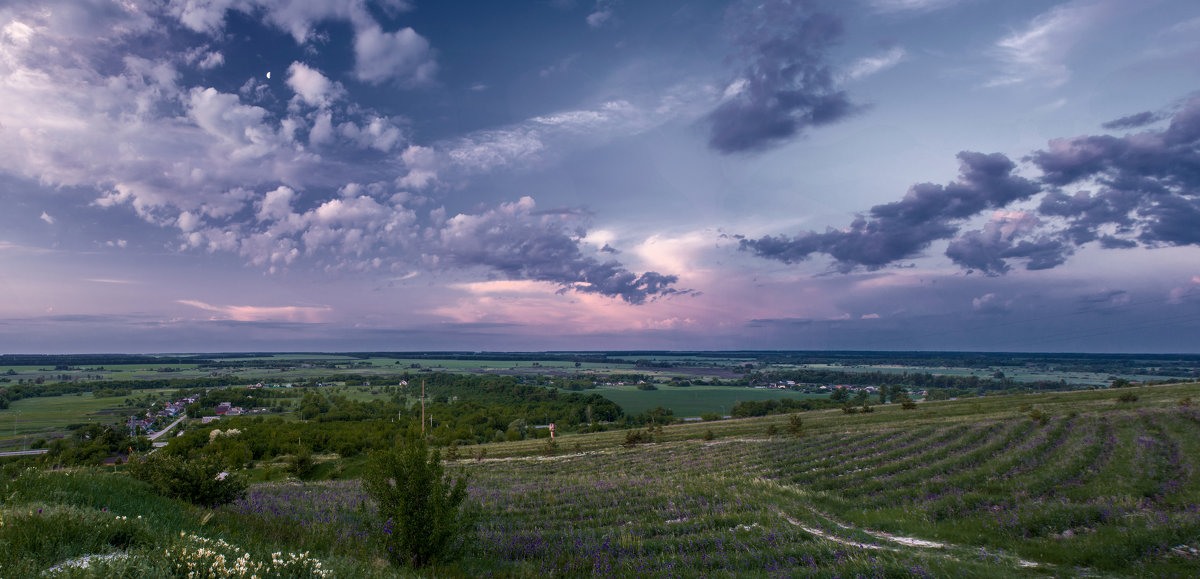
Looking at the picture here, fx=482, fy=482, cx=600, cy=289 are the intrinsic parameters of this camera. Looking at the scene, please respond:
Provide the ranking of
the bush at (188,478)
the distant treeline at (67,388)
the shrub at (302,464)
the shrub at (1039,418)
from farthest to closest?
the distant treeline at (67,388)
the shrub at (302,464)
the shrub at (1039,418)
the bush at (188,478)

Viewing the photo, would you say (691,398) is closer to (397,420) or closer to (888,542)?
(397,420)

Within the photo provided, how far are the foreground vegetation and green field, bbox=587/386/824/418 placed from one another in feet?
347

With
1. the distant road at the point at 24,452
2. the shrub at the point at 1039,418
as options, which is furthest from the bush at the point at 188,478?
the distant road at the point at 24,452

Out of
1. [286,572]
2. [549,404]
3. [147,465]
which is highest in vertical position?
[286,572]

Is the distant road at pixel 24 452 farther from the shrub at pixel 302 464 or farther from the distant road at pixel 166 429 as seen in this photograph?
the shrub at pixel 302 464

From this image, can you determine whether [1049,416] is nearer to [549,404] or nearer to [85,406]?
[549,404]

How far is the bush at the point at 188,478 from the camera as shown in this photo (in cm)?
1297

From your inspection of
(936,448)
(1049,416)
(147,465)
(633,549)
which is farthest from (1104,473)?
(147,465)

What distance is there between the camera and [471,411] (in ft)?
464

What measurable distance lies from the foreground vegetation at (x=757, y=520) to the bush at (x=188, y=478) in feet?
1.48

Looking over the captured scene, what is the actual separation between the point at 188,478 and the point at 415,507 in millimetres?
7652

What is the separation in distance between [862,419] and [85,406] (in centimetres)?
19404

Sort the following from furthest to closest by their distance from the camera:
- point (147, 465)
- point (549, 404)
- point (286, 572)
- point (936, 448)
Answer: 1. point (549, 404)
2. point (936, 448)
3. point (147, 465)
4. point (286, 572)

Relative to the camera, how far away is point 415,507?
10.6 meters
